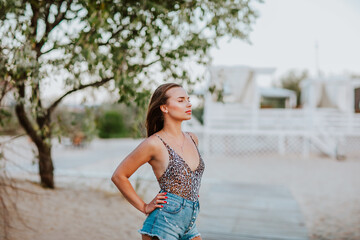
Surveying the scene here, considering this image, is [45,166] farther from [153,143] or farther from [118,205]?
[153,143]

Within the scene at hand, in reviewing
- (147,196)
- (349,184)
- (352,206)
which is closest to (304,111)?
(349,184)

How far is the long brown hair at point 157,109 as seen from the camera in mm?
1921

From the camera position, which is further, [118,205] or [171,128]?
[118,205]

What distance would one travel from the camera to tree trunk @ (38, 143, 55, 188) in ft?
19.1

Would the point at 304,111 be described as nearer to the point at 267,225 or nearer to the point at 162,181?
the point at 267,225

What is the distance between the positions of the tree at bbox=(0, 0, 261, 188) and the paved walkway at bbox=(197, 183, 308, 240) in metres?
2.15

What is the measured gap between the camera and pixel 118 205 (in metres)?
5.80

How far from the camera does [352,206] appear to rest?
6.43 meters

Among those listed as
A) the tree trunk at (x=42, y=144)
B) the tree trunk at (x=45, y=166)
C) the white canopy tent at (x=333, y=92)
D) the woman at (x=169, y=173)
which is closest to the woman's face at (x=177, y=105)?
the woman at (x=169, y=173)

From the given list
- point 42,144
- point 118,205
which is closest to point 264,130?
point 118,205

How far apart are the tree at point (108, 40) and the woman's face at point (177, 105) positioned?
5.43ft

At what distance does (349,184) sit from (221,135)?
6871mm

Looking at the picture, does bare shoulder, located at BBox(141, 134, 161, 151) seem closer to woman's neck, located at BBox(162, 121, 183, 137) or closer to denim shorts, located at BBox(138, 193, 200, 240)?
woman's neck, located at BBox(162, 121, 183, 137)

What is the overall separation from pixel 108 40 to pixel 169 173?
3468 millimetres
